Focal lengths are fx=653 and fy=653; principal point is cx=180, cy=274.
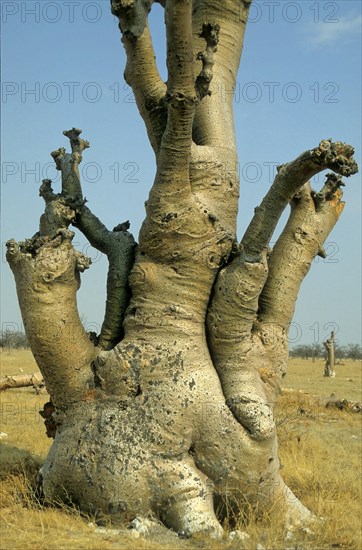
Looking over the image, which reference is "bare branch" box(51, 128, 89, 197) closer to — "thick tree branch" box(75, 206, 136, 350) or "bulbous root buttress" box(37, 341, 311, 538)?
"thick tree branch" box(75, 206, 136, 350)

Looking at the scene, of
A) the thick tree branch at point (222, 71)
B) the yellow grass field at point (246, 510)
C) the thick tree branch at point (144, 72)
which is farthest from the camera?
the thick tree branch at point (222, 71)

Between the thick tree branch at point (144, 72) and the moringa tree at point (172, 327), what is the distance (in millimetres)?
13

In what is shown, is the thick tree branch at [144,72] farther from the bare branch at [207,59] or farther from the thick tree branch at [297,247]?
the thick tree branch at [297,247]

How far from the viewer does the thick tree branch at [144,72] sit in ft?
16.3

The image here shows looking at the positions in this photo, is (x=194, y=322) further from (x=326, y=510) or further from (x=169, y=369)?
(x=326, y=510)

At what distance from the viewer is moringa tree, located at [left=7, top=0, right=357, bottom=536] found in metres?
4.41

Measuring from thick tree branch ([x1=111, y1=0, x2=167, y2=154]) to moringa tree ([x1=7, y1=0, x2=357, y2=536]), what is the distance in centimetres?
1

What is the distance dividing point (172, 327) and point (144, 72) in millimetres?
2133

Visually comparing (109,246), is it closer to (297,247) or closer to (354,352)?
(297,247)

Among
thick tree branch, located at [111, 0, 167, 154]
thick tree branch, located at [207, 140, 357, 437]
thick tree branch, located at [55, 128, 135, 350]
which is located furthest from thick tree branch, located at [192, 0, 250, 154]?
thick tree branch, located at [55, 128, 135, 350]

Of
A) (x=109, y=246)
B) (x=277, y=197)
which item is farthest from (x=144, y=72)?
(x=277, y=197)

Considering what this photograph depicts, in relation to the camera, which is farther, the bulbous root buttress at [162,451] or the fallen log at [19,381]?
the fallen log at [19,381]

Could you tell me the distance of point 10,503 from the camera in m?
4.91

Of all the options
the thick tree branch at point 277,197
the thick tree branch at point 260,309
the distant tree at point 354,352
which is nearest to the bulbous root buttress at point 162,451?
the thick tree branch at point 260,309
